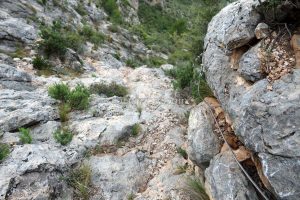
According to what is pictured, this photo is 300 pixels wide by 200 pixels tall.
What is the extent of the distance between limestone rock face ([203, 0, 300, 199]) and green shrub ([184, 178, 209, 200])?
0.39m

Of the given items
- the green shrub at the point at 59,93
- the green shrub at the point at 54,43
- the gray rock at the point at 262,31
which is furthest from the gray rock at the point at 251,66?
the green shrub at the point at 54,43

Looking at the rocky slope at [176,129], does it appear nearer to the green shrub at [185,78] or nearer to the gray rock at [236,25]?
the gray rock at [236,25]

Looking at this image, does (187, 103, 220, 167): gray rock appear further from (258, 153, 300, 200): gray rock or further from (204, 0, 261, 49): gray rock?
(258, 153, 300, 200): gray rock

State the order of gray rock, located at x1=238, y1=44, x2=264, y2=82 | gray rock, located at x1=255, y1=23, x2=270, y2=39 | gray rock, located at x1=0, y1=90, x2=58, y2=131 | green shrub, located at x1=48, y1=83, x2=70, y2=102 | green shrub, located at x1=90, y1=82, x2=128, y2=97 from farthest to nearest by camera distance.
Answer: green shrub, located at x1=90, y1=82, x2=128, y2=97 < green shrub, located at x1=48, y1=83, x2=70, y2=102 < gray rock, located at x1=0, y1=90, x2=58, y2=131 < gray rock, located at x1=255, y1=23, x2=270, y2=39 < gray rock, located at x1=238, y1=44, x2=264, y2=82

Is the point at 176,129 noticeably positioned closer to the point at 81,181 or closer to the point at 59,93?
the point at 81,181

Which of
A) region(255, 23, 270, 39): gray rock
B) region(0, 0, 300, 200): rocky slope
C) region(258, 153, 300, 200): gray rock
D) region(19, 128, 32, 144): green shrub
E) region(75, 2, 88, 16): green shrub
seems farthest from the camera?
region(75, 2, 88, 16): green shrub

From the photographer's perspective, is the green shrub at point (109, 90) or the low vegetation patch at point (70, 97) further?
the green shrub at point (109, 90)

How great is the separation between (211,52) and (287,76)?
1924 mm

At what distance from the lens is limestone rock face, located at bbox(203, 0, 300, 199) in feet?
10.6

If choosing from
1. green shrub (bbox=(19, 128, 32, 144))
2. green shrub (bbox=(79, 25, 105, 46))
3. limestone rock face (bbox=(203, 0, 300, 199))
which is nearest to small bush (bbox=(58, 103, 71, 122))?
green shrub (bbox=(19, 128, 32, 144))

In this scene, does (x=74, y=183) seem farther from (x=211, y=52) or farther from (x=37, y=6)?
(x=37, y=6)

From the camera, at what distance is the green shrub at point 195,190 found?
481cm

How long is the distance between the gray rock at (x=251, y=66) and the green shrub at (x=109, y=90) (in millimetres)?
5372

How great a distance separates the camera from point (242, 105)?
3945mm
